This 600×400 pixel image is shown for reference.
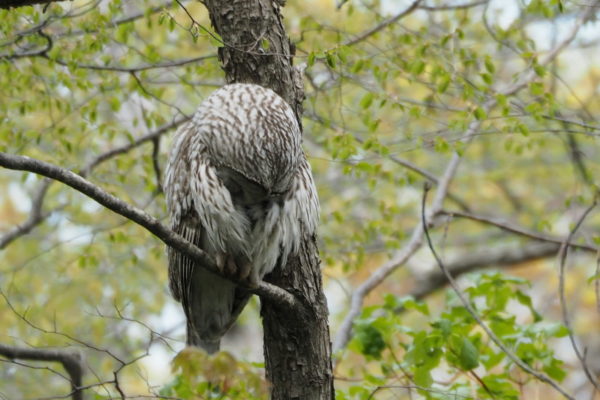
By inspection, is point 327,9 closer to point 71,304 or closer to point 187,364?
point 71,304

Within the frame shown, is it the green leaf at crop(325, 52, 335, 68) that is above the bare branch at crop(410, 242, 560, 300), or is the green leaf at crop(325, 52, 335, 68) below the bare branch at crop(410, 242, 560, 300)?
below

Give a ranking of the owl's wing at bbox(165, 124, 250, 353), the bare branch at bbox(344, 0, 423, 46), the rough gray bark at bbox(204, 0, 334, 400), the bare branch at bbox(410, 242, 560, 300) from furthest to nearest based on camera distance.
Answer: the bare branch at bbox(410, 242, 560, 300) → the bare branch at bbox(344, 0, 423, 46) → the rough gray bark at bbox(204, 0, 334, 400) → the owl's wing at bbox(165, 124, 250, 353)

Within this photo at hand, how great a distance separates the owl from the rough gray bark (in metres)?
0.16

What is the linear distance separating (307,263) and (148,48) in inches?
117

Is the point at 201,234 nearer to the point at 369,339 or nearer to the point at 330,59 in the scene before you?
the point at 330,59

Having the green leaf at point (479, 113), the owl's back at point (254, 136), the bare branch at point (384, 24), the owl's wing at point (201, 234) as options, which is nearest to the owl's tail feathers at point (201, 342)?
the owl's wing at point (201, 234)

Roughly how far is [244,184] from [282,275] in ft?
1.90

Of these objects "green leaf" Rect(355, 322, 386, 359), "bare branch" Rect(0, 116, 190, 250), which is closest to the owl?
"green leaf" Rect(355, 322, 386, 359)

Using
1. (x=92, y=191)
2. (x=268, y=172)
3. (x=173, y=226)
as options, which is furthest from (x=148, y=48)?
(x=92, y=191)

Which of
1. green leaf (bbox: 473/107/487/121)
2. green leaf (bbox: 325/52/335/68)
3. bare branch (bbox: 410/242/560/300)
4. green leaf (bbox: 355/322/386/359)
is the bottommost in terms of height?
green leaf (bbox: 355/322/386/359)

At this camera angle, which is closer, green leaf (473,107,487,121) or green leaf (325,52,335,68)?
Answer: green leaf (325,52,335,68)

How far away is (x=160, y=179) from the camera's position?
286 inches

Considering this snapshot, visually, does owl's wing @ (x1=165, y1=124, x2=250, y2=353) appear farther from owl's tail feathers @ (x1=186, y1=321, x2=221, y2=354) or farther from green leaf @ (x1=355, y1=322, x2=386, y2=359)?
green leaf @ (x1=355, y1=322, x2=386, y2=359)

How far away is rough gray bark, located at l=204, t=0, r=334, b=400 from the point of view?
4.57 meters
